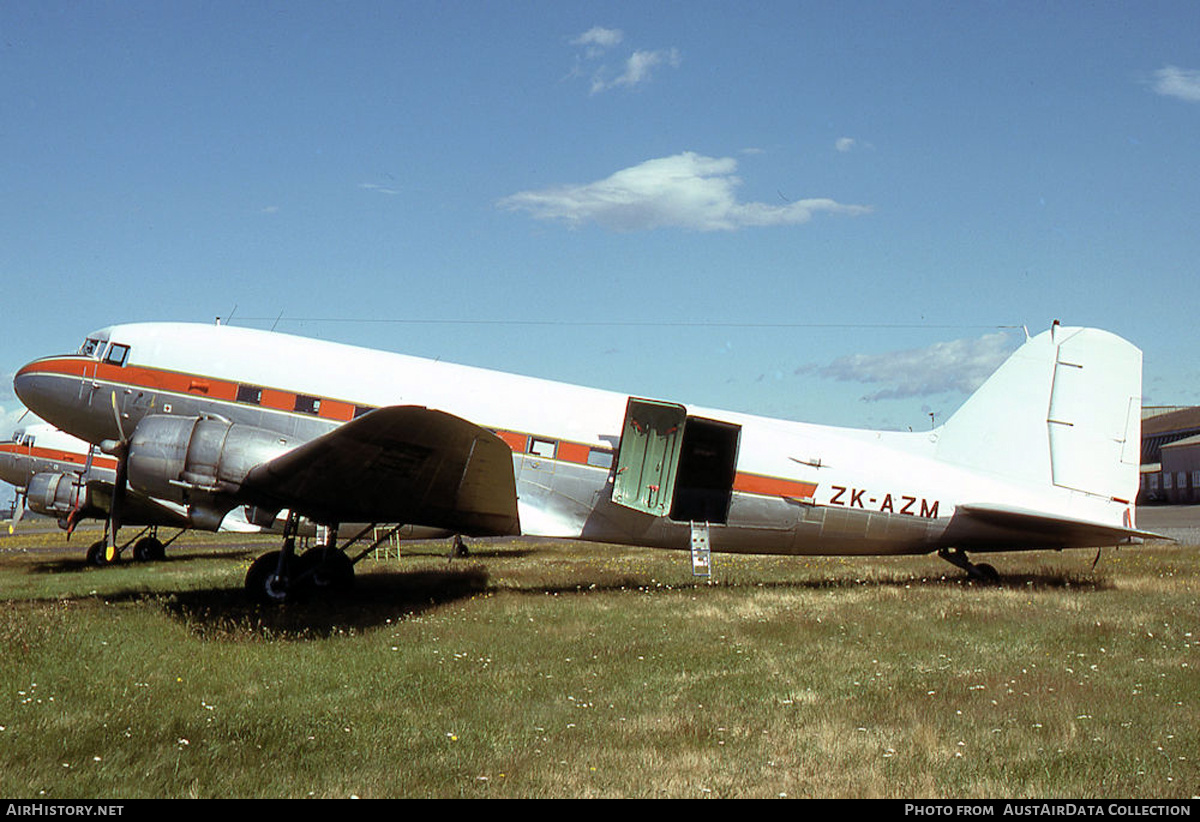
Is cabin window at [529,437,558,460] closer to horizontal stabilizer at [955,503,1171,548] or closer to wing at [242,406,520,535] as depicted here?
wing at [242,406,520,535]

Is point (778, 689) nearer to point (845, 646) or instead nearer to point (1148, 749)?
point (845, 646)

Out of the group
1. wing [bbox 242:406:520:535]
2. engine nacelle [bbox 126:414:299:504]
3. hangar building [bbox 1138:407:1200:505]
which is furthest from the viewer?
hangar building [bbox 1138:407:1200:505]

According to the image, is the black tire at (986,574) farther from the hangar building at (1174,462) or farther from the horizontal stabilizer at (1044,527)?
the hangar building at (1174,462)

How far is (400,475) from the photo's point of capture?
11.1 metres

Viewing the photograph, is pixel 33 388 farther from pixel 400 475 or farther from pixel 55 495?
pixel 55 495

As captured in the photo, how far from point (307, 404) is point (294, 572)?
7.63ft

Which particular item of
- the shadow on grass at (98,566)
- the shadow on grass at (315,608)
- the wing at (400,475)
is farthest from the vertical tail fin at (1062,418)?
the shadow on grass at (98,566)

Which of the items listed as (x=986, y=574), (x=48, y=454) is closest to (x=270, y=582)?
(x=986, y=574)

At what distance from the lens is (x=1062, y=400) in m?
13.7

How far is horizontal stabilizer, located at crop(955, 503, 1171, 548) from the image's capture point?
12797 mm

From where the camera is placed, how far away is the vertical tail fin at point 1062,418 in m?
13.4

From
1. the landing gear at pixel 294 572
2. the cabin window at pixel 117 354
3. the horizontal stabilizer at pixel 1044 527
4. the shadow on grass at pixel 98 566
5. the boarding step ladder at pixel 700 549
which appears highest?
the cabin window at pixel 117 354

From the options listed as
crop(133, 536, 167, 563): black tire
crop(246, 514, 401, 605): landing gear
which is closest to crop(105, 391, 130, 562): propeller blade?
crop(246, 514, 401, 605): landing gear
